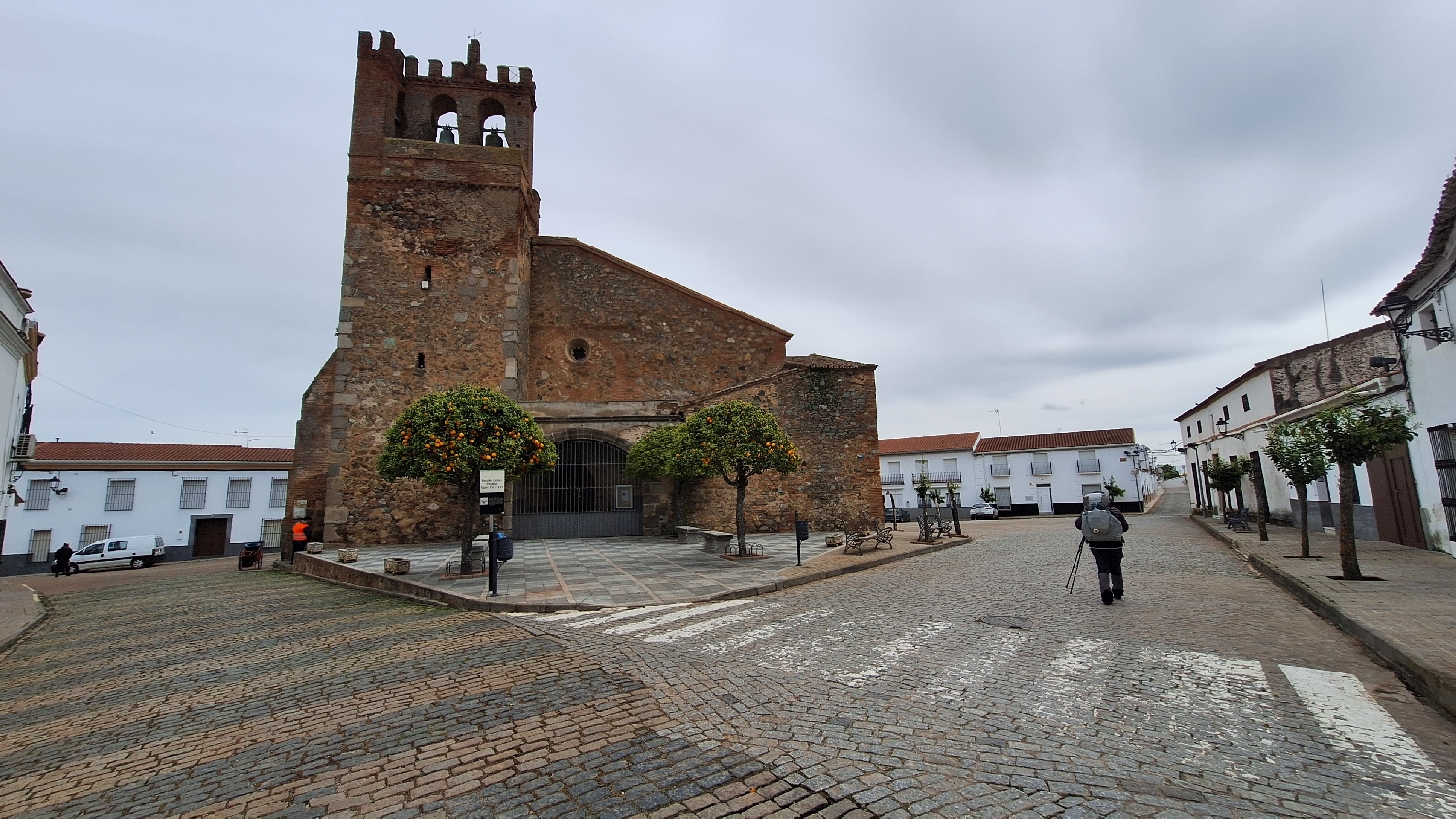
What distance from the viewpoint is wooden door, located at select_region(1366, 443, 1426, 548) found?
11703mm

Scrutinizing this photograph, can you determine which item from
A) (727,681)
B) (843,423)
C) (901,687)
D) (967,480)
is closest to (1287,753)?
(901,687)

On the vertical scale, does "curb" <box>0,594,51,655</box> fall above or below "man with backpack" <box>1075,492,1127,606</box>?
below

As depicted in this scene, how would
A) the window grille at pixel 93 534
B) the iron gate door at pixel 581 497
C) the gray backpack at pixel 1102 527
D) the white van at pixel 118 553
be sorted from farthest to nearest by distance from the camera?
the window grille at pixel 93 534
the white van at pixel 118 553
the iron gate door at pixel 581 497
the gray backpack at pixel 1102 527

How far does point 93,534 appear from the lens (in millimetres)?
28594

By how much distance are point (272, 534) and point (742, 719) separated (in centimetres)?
3725

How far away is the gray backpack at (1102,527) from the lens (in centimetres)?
769

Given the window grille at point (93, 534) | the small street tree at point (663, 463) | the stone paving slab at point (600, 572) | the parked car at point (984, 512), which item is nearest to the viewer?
the stone paving slab at point (600, 572)

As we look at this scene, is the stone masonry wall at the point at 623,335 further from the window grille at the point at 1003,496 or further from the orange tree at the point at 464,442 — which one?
the window grille at the point at 1003,496

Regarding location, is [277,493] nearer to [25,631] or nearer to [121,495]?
[121,495]

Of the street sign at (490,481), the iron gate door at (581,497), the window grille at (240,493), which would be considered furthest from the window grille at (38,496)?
the street sign at (490,481)

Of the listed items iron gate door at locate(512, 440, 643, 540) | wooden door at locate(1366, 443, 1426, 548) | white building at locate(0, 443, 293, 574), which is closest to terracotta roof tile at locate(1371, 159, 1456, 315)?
wooden door at locate(1366, 443, 1426, 548)

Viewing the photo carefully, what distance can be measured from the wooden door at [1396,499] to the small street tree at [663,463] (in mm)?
13483

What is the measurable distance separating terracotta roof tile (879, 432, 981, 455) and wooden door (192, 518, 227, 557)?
38970 millimetres

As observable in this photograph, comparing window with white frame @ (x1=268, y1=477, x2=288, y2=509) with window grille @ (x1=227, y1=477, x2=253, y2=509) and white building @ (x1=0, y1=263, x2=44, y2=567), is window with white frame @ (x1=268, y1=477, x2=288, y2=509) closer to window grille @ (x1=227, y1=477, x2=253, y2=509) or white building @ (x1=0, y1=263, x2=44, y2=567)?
window grille @ (x1=227, y1=477, x2=253, y2=509)
